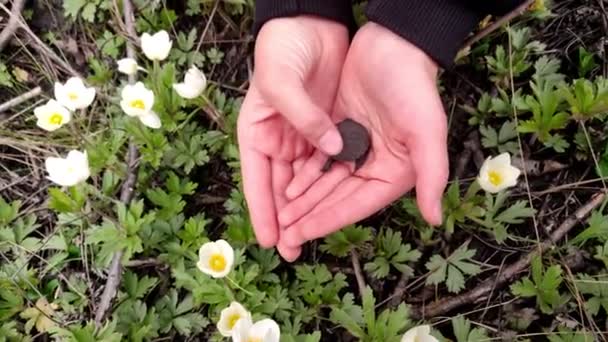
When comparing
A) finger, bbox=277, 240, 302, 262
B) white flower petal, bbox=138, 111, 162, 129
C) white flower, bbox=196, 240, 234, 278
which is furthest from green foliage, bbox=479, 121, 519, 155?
white flower petal, bbox=138, 111, 162, 129

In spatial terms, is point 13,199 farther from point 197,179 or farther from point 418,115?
point 418,115

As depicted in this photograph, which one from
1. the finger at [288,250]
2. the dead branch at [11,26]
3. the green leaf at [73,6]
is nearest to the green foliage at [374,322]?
the finger at [288,250]

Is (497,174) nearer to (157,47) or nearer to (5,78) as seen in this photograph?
(157,47)

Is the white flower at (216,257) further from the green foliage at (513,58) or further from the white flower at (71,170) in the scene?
the green foliage at (513,58)

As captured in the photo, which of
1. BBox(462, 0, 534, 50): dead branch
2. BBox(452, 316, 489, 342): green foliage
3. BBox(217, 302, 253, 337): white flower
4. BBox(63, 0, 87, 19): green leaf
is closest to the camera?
BBox(217, 302, 253, 337): white flower

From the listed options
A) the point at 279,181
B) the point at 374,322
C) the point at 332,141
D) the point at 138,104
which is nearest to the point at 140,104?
the point at 138,104

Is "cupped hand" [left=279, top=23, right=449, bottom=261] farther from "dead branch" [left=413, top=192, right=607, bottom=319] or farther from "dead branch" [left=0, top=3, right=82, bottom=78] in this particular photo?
"dead branch" [left=0, top=3, right=82, bottom=78]

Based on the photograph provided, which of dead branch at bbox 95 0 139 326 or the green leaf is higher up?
the green leaf
